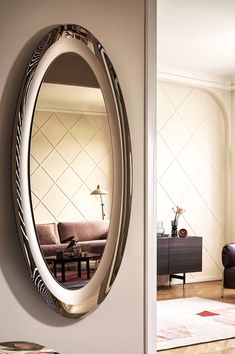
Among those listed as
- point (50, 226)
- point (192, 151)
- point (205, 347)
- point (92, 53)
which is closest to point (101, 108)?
point (92, 53)

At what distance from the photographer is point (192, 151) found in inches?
291

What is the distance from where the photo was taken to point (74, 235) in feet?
8.98

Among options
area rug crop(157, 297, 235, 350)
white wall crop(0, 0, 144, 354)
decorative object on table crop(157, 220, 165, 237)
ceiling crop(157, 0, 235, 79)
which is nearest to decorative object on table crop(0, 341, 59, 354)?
white wall crop(0, 0, 144, 354)

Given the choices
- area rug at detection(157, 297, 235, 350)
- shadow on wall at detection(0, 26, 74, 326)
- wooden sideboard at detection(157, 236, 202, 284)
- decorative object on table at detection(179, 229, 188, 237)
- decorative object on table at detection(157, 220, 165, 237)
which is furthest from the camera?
decorative object on table at detection(179, 229, 188, 237)

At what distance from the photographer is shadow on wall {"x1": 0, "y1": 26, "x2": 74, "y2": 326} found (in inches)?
98.3

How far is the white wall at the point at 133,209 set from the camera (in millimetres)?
2508

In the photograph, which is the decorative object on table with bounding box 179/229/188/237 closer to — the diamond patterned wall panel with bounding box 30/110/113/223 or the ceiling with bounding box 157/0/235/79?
the ceiling with bounding box 157/0/235/79

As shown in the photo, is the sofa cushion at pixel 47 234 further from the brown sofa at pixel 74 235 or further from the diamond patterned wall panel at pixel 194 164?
the diamond patterned wall panel at pixel 194 164

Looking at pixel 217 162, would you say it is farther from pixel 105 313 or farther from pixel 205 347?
pixel 105 313

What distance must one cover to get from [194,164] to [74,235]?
4873 mm

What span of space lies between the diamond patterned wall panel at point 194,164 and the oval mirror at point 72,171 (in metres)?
4.24

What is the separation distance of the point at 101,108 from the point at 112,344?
4.00 feet

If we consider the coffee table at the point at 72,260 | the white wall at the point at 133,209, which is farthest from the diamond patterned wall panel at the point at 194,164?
the coffee table at the point at 72,260

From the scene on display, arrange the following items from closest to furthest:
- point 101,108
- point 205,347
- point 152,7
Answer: point 101,108 < point 152,7 < point 205,347
